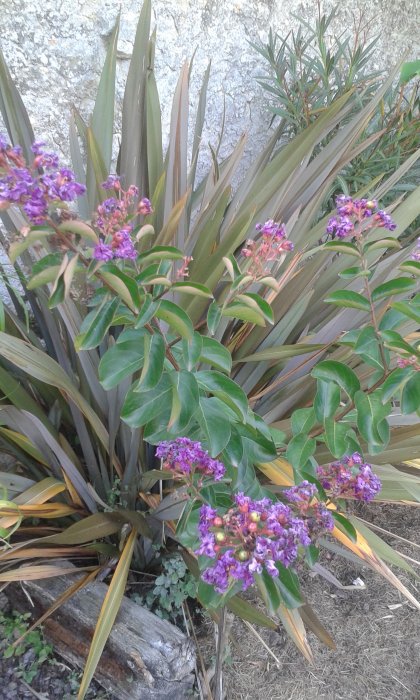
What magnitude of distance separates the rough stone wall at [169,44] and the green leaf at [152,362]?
4.09ft

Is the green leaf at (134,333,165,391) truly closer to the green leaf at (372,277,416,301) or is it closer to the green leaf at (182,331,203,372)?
the green leaf at (182,331,203,372)

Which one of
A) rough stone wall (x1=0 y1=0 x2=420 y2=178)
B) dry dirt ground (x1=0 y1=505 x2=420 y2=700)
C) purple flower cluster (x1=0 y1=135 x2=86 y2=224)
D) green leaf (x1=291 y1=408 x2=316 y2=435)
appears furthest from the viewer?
rough stone wall (x1=0 y1=0 x2=420 y2=178)

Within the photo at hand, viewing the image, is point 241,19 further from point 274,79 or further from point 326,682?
point 326,682

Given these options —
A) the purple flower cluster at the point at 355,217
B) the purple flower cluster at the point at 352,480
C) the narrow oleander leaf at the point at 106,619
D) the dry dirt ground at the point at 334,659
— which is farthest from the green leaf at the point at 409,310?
the dry dirt ground at the point at 334,659

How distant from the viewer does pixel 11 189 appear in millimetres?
531

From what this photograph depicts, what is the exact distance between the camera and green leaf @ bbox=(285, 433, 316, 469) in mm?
798

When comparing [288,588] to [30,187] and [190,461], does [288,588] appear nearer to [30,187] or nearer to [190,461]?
[190,461]

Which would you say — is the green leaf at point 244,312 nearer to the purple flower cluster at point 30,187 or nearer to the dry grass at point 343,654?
the purple flower cluster at point 30,187

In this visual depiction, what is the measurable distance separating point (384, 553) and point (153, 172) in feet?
3.56

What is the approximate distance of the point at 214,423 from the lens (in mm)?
771

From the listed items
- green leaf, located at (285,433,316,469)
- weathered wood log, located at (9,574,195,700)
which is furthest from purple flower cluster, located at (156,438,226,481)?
weathered wood log, located at (9,574,195,700)

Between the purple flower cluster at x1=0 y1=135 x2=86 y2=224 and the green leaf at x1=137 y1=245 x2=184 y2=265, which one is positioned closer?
the purple flower cluster at x1=0 y1=135 x2=86 y2=224

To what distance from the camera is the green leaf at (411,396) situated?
0.73 meters

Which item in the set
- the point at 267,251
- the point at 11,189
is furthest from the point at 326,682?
the point at 11,189
